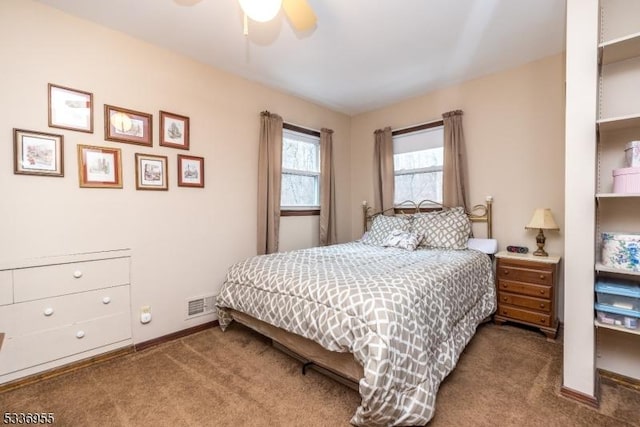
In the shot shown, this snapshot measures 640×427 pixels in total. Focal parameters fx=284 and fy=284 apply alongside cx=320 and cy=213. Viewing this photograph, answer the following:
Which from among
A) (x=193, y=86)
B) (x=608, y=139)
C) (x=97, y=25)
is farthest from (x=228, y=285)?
(x=608, y=139)

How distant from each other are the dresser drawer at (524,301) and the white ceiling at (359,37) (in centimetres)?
229

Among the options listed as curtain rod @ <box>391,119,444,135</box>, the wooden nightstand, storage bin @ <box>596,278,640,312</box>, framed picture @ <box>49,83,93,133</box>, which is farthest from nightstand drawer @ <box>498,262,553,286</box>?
framed picture @ <box>49,83,93,133</box>

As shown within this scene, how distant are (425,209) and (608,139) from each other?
198 cm

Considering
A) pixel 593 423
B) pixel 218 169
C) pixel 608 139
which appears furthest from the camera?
pixel 218 169

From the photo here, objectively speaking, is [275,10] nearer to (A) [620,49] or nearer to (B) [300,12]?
(B) [300,12]

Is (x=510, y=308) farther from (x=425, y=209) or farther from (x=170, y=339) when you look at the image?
(x=170, y=339)

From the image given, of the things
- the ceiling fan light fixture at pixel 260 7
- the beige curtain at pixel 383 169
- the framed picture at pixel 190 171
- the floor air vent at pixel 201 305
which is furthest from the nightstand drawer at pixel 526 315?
the framed picture at pixel 190 171

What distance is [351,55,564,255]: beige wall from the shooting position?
275cm

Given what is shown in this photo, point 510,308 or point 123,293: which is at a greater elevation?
point 123,293

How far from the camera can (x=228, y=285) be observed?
8.23 feet

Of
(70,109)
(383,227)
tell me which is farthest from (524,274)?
(70,109)

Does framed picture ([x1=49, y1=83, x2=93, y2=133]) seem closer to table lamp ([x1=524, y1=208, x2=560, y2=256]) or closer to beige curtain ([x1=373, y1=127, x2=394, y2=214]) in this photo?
beige curtain ([x1=373, y1=127, x2=394, y2=214])

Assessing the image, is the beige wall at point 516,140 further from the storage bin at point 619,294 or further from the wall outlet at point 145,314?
the wall outlet at point 145,314

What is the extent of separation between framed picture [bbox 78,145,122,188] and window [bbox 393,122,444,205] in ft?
10.4
